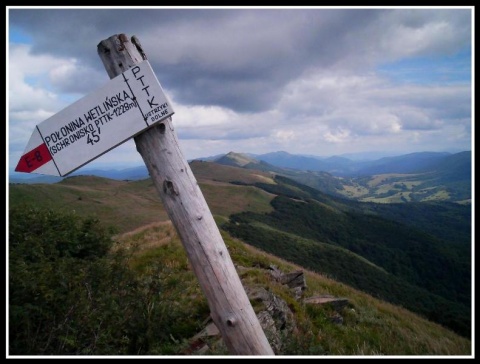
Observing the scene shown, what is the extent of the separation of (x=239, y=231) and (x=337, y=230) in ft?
203

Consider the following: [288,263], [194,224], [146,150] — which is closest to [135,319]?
[194,224]

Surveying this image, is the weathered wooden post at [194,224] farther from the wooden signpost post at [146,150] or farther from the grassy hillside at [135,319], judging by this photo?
the grassy hillside at [135,319]

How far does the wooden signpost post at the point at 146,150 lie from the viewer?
7.86 ft

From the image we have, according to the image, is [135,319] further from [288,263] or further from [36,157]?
[288,263]

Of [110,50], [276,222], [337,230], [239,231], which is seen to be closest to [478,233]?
[110,50]

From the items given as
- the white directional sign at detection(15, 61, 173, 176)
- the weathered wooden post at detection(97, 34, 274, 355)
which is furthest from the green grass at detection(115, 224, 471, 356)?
the white directional sign at detection(15, 61, 173, 176)

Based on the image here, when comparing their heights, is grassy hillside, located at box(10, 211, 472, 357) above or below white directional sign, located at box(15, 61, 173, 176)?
below

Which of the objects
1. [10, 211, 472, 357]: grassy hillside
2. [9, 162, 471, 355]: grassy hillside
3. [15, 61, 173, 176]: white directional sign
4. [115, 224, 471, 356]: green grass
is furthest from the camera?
[9, 162, 471, 355]: grassy hillside

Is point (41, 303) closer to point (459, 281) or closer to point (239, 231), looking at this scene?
point (239, 231)

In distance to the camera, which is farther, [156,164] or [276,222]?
[276,222]

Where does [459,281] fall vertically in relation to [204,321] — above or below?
below

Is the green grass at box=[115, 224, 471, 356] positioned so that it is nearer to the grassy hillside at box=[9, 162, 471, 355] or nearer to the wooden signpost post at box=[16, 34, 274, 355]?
the grassy hillside at box=[9, 162, 471, 355]

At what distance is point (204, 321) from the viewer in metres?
5.73

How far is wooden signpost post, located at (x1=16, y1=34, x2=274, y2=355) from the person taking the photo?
240 cm
